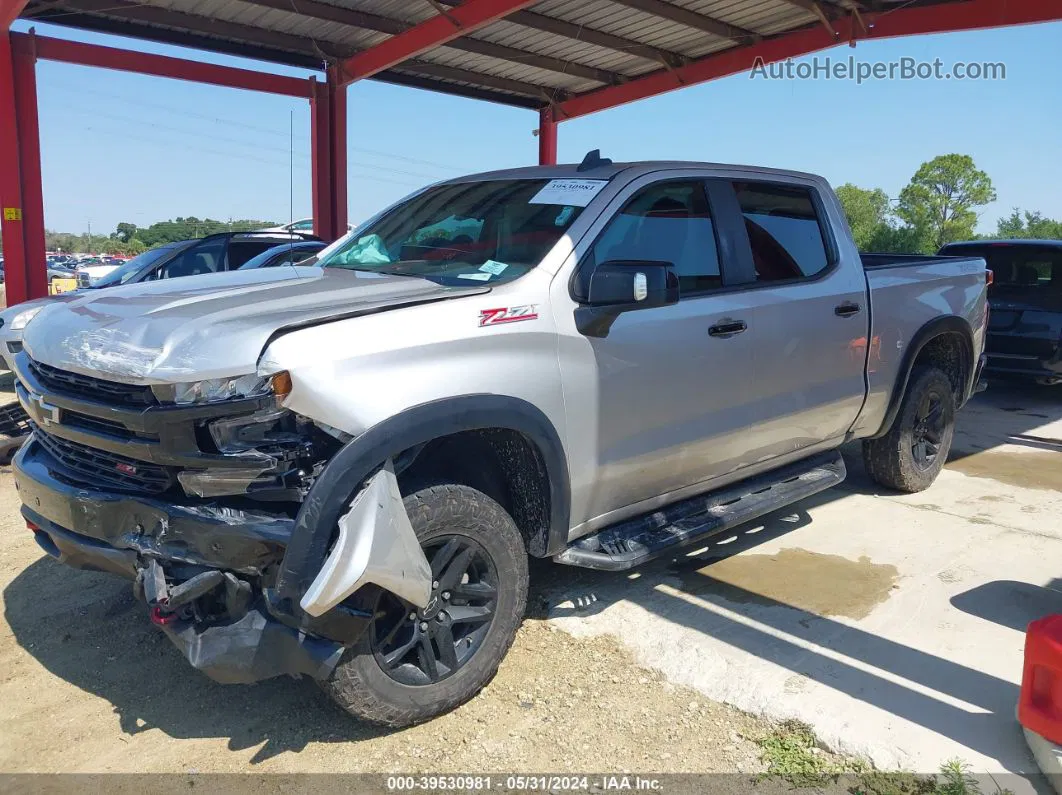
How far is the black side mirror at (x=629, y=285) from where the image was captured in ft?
10.5

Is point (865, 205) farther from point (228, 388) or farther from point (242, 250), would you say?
point (228, 388)

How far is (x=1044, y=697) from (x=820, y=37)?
11451 millimetres

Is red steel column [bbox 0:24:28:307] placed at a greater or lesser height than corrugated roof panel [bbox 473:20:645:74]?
lesser

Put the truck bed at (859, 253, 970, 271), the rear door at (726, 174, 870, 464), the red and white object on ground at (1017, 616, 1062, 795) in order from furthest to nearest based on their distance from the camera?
1. the truck bed at (859, 253, 970, 271)
2. the rear door at (726, 174, 870, 464)
3. the red and white object on ground at (1017, 616, 1062, 795)

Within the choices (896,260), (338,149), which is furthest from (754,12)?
(896,260)

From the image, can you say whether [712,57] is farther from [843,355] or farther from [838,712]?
[838,712]

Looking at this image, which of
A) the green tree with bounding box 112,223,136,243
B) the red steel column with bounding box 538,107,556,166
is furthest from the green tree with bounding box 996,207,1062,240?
the green tree with bounding box 112,223,136,243

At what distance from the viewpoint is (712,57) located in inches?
544

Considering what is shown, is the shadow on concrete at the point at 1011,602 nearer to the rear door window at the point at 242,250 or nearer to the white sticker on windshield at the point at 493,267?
the white sticker on windshield at the point at 493,267

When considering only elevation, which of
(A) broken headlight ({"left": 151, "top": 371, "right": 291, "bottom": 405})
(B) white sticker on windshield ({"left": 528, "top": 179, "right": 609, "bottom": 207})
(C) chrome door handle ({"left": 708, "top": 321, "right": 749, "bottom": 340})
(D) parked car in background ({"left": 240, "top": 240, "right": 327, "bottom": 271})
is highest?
(B) white sticker on windshield ({"left": 528, "top": 179, "right": 609, "bottom": 207})

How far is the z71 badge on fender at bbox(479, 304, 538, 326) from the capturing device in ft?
9.95

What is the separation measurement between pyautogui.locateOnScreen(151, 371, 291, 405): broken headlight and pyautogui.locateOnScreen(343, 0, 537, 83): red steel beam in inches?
355

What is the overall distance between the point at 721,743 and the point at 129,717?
2.14 m

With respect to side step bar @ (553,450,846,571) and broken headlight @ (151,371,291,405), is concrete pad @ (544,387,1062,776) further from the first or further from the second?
broken headlight @ (151,371,291,405)
